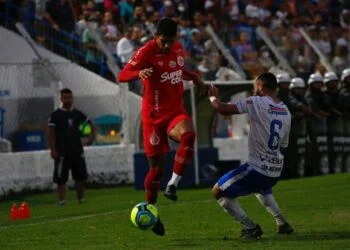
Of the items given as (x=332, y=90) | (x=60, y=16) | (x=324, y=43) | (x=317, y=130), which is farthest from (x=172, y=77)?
(x=324, y=43)

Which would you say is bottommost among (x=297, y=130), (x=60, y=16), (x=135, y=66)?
(x=297, y=130)

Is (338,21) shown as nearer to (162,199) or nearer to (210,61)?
(210,61)

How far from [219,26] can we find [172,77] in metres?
18.6

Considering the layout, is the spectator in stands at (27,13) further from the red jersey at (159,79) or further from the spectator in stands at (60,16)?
the red jersey at (159,79)

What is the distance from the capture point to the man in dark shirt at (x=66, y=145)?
2114 cm

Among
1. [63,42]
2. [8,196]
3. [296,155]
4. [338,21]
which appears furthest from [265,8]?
[8,196]

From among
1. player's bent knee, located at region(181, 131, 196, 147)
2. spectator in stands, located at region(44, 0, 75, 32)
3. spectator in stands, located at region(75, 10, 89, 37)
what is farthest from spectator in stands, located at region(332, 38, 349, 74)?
player's bent knee, located at region(181, 131, 196, 147)

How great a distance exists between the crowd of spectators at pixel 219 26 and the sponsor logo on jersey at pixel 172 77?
46.9ft

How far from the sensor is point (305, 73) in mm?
32594

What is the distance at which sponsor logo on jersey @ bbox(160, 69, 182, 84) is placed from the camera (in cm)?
1469

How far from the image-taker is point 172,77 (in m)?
14.7

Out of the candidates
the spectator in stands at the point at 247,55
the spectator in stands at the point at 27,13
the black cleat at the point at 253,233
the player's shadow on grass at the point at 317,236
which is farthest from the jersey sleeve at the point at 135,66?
the spectator in stands at the point at 247,55

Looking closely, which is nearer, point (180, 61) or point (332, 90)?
point (180, 61)

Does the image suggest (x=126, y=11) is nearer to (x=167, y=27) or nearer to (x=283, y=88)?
(x=283, y=88)
